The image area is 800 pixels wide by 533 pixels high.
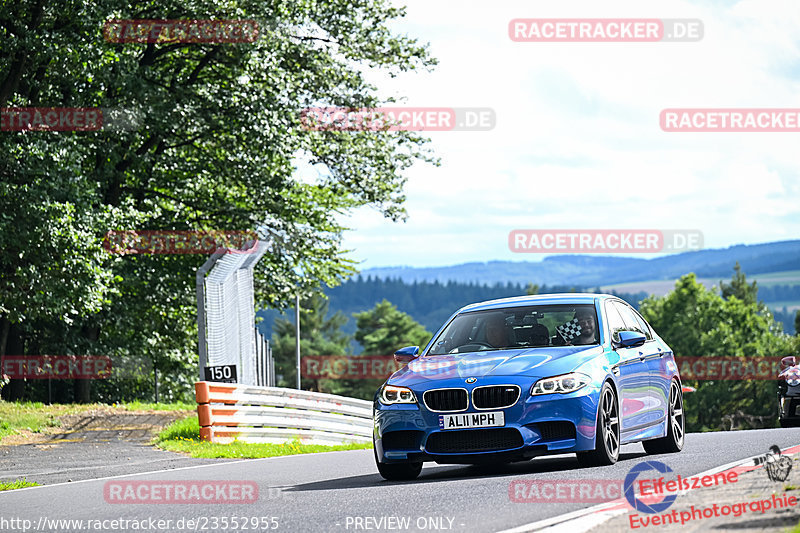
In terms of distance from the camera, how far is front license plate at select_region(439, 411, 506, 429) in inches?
376

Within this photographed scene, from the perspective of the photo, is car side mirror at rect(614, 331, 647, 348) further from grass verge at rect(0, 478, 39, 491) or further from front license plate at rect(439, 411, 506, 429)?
grass verge at rect(0, 478, 39, 491)

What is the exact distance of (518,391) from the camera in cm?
959

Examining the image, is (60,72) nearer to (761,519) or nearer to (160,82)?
(160,82)

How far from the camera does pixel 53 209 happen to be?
2225 centimetres

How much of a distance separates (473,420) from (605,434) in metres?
1.26

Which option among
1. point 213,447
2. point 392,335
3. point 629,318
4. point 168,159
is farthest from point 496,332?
point 392,335

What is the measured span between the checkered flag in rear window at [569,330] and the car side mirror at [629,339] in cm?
40

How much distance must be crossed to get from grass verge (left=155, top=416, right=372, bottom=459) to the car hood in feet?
20.7

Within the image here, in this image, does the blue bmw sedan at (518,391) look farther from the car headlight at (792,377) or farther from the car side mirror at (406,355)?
the car headlight at (792,377)

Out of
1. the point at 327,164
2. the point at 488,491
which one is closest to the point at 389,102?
the point at 327,164

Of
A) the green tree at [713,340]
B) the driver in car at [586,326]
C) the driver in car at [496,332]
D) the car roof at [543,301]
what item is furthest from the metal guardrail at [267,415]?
the green tree at [713,340]

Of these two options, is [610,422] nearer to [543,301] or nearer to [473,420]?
[473,420]

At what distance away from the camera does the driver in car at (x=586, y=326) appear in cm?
1080

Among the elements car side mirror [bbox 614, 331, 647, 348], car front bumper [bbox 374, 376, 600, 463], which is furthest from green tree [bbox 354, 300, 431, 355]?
car front bumper [bbox 374, 376, 600, 463]
